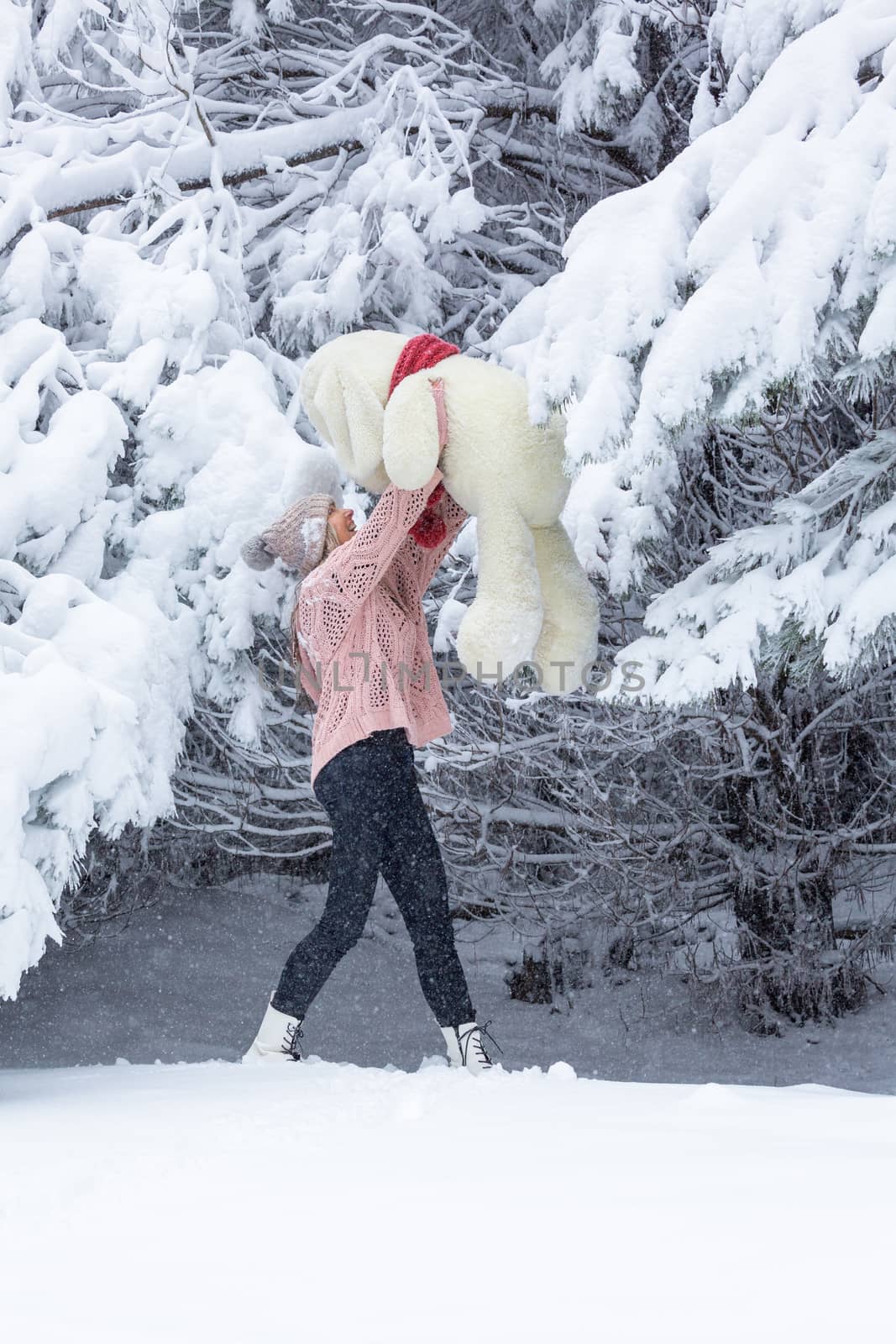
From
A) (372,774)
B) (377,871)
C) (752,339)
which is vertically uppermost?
(752,339)

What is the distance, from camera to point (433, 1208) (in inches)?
69.1

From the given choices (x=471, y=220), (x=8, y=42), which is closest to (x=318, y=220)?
(x=471, y=220)

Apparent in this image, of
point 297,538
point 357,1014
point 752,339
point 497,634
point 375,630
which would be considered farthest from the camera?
point 357,1014

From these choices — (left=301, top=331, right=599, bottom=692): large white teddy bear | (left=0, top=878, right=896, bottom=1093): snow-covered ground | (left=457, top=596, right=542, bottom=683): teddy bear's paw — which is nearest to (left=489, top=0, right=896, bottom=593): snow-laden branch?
(left=301, top=331, right=599, bottom=692): large white teddy bear

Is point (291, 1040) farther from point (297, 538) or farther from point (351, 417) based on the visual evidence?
point (351, 417)

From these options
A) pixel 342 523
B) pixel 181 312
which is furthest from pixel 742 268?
pixel 181 312

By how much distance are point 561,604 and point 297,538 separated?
0.79 m

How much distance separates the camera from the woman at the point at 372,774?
3.10 m

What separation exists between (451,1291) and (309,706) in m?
2.32

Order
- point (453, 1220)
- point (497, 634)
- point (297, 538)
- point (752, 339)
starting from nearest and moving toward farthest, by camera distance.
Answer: point (453, 1220), point (752, 339), point (497, 634), point (297, 538)

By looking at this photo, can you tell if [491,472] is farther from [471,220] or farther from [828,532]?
[471,220]

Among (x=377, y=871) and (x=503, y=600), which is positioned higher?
(x=503, y=600)

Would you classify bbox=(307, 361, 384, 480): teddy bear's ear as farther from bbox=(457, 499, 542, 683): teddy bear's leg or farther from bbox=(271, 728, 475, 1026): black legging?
bbox=(271, 728, 475, 1026): black legging

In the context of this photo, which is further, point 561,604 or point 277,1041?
point 277,1041
